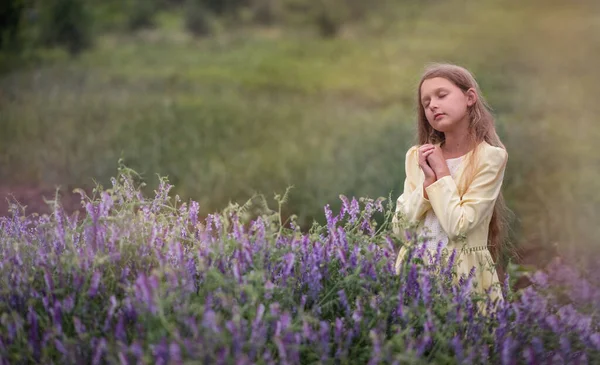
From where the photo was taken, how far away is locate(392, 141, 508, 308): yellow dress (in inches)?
83.5

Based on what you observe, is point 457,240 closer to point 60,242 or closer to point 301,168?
point 60,242

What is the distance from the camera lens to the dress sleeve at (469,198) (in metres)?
2.12

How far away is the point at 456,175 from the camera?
2.23 meters

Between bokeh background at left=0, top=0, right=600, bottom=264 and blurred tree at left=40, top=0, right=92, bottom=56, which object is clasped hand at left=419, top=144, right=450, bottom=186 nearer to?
bokeh background at left=0, top=0, right=600, bottom=264

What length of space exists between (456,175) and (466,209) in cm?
13

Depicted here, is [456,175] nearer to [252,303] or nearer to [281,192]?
[252,303]

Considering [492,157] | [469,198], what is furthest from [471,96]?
[469,198]

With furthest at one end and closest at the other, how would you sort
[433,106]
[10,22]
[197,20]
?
[197,20] < [10,22] < [433,106]

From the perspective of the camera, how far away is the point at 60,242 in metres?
1.91

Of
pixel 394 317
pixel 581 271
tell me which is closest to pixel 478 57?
pixel 581 271

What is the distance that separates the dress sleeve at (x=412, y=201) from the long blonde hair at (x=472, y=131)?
0.37 ft

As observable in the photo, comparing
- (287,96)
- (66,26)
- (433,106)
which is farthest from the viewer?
(66,26)

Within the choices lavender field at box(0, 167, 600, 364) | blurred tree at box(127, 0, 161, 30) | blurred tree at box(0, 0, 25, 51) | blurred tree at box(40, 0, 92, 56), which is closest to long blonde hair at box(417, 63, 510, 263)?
lavender field at box(0, 167, 600, 364)

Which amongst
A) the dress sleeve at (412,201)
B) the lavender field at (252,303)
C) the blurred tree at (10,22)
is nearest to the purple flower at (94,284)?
the lavender field at (252,303)
